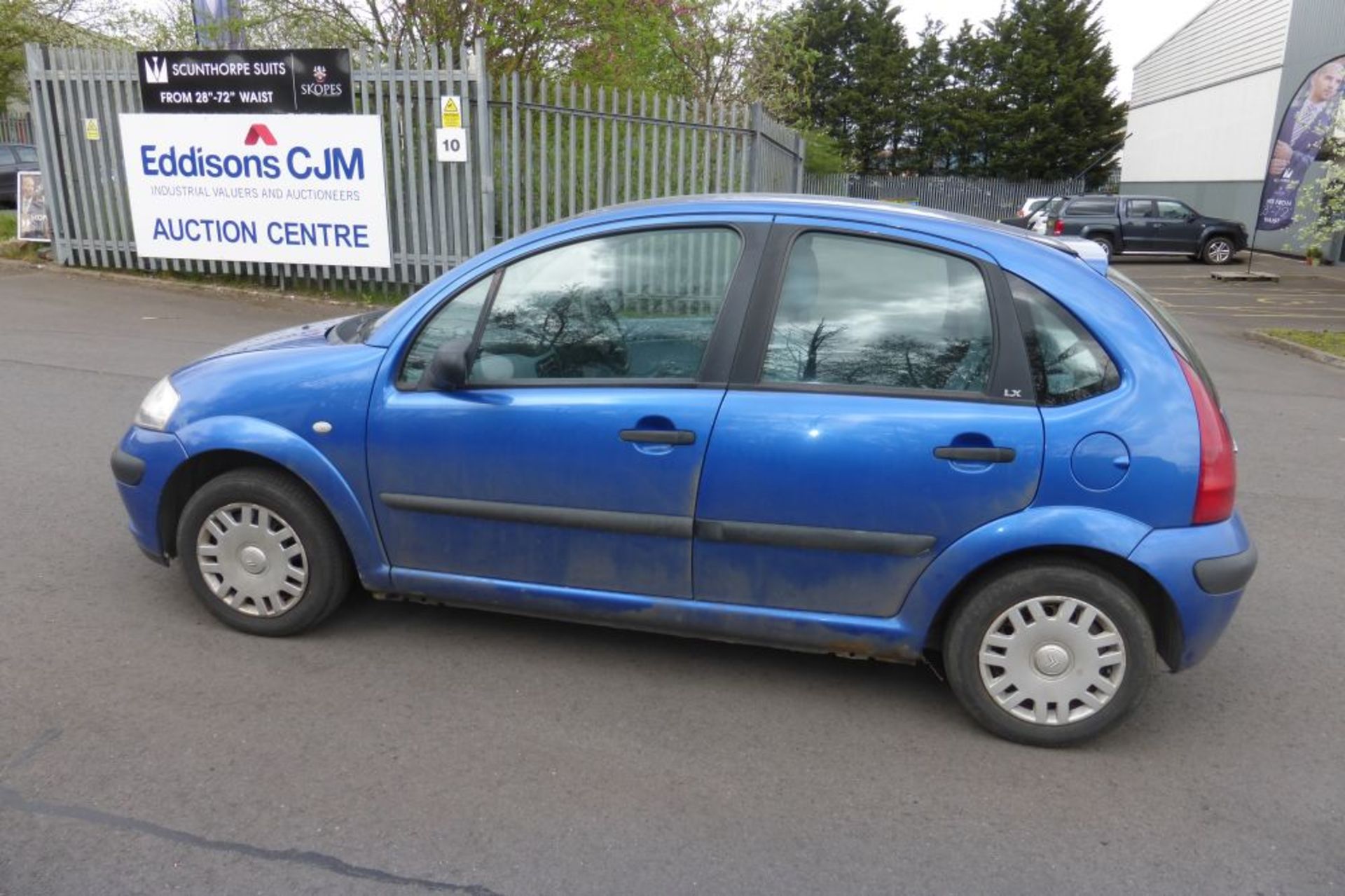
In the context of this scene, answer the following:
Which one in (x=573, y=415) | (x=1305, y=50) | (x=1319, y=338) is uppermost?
(x=1305, y=50)

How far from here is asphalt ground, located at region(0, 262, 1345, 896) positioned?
2744 millimetres

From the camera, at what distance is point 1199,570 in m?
3.18

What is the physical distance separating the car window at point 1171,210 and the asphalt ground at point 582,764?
2272cm

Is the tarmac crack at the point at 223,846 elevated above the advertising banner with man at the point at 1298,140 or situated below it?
below

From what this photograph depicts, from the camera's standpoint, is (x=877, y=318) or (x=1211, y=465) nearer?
(x=1211, y=465)

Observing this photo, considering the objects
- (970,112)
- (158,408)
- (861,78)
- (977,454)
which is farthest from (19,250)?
(861,78)

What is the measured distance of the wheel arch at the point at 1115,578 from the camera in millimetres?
3258

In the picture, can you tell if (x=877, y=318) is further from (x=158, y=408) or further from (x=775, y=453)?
(x=158, y=408)

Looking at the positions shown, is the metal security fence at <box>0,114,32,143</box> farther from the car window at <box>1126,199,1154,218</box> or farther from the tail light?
the tail light

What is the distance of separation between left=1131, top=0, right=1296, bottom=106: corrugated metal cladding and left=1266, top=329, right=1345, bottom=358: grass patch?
1355cm

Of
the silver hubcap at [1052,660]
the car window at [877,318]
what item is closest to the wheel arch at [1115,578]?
the silver hubcap at [1052,660]

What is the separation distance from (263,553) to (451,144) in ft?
27.1

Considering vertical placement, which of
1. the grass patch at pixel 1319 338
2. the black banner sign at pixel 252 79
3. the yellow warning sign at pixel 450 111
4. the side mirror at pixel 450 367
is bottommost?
the grass patch at pixel 1319 338

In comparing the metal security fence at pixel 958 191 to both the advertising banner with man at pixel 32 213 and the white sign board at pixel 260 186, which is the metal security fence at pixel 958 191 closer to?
the advertising banner with man at pixel 32 213
